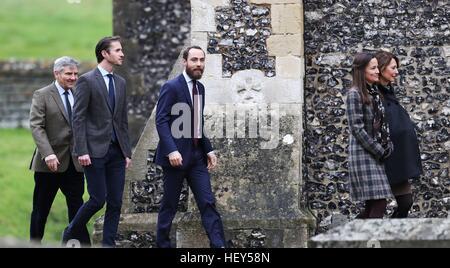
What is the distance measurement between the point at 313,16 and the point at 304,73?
566mm

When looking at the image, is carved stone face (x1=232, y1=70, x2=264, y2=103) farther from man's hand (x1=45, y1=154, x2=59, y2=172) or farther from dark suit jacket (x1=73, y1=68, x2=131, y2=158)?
man's hand (x1=45, y1=154, x2=59, y2=172)

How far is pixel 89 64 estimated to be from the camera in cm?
2583

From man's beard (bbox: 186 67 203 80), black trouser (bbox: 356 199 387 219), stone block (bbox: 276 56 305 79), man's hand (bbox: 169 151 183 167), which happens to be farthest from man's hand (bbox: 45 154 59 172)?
black trouser (bbox: 356 199 387 219)

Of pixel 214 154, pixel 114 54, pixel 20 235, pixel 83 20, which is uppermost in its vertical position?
pixel 83 20

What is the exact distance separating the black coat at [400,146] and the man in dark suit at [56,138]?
283 cm

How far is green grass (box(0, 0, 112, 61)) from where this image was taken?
32.1 m

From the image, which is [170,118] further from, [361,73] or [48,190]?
[361,73]

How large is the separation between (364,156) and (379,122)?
335 millimetres

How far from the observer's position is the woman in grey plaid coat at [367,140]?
11164mm

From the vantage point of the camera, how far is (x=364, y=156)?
442 inches

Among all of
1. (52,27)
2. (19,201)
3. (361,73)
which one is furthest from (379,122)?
(52,27)

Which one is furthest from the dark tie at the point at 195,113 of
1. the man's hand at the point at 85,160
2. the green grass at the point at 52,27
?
the green grass at the point at 52,27
